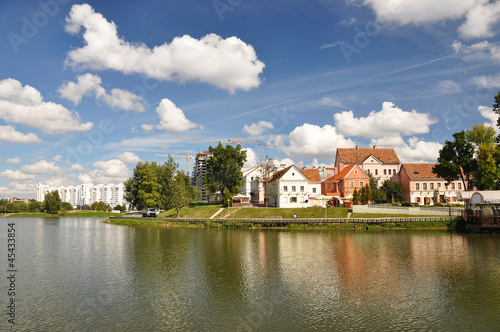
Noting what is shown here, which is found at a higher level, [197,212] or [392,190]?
[392,190]

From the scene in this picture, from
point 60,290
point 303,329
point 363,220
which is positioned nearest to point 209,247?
point 60,290

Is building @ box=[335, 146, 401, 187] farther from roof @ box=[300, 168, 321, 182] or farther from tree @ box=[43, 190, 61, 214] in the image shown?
tree @ box=[43, 190, 61, 214]

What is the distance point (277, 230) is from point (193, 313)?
158 feet

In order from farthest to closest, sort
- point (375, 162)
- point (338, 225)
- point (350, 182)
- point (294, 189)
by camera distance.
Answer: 1. point (375, 162)
2. point (294, 189)
3. point (350, 182)
4. point (338, 225)

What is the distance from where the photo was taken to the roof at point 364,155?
99.9 metres

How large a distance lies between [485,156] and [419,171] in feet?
81.8

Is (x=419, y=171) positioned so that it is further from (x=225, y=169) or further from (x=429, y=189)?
(x=225, y=169)

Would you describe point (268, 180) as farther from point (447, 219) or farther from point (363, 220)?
point (447, 219)

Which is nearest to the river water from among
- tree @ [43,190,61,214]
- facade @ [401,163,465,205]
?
facade @ [401,163,465,205]

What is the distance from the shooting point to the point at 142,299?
21672mm

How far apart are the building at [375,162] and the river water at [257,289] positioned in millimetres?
58460

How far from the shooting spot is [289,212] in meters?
78.0

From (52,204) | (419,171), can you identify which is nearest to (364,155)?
(419,171)

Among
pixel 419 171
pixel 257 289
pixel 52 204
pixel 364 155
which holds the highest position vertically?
pixel 364 155
